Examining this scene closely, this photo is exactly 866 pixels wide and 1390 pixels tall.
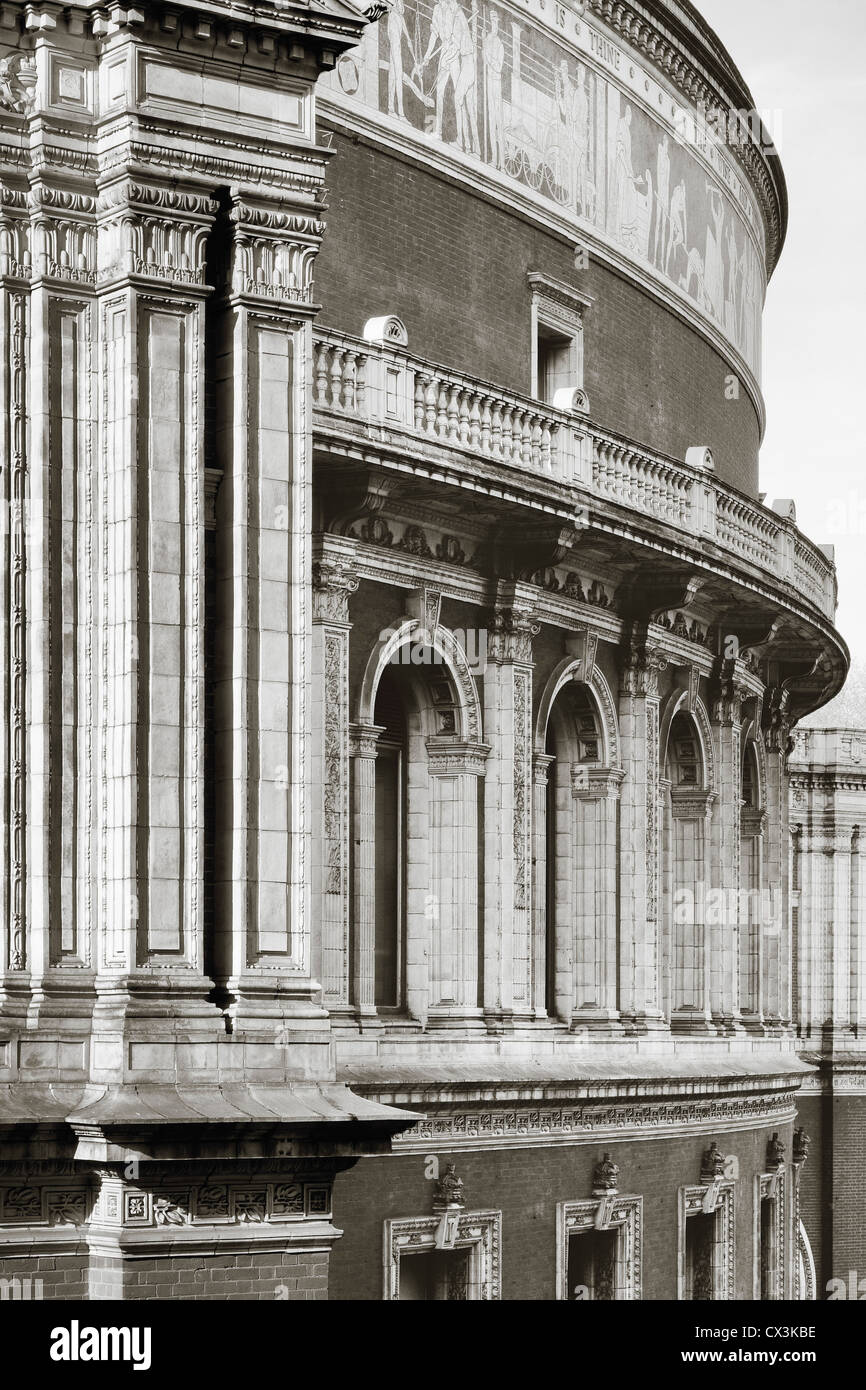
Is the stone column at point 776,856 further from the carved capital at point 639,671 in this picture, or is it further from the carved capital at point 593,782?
the carved capital at point 593,782

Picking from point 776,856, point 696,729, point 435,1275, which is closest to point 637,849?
point 696,729

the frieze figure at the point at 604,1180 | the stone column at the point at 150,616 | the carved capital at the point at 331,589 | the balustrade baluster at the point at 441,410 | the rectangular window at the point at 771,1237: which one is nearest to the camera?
the stone column at the point at 150,616

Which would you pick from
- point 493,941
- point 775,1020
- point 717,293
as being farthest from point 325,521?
point 775,1020

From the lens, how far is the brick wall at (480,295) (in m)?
28.9

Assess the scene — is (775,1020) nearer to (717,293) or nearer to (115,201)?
(717,293)

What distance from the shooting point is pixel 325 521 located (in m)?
27.4

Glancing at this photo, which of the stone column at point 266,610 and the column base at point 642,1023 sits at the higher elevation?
the stone column at point 266,610

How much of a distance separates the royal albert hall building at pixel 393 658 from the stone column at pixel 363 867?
0.04m

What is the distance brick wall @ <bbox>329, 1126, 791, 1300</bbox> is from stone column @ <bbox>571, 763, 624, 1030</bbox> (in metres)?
2.40

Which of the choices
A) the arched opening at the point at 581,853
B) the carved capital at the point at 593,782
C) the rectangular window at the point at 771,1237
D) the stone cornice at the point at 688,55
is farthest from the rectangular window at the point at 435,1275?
the stone cornice at the point at 688,55

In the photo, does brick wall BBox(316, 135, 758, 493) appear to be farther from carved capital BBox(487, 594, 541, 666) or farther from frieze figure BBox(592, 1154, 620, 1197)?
frieze figure BBox(592, 1154, 620, 1197)

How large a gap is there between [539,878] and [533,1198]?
4.04m
